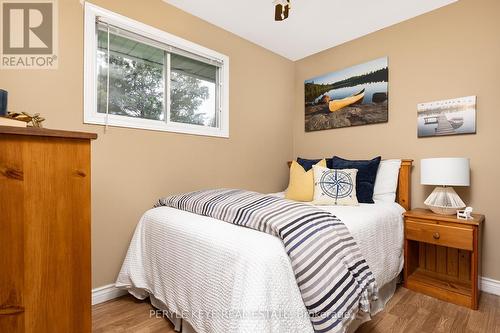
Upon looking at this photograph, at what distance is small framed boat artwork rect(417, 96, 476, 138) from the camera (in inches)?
82.1

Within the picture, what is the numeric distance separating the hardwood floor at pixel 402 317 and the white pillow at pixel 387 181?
33.3 inches

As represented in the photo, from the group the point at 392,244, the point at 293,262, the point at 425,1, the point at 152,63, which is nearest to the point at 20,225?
the point at 293,262

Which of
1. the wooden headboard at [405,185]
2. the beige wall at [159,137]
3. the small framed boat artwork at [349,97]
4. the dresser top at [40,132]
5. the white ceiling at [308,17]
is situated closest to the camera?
the dresser top at [40,132]

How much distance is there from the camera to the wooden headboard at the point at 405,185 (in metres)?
2.34

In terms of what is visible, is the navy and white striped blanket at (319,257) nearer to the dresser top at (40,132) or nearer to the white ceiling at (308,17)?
the dresser top at (40,132)

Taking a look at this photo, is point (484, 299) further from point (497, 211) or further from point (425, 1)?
point (425, 1)

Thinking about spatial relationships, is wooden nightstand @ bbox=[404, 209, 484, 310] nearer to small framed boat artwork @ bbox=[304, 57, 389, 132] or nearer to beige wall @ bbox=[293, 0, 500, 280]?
beige wall @ bbox=[293, 0, 500, 280]

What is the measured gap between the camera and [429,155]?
7.54 feet

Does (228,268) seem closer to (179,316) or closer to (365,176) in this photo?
(179,316)

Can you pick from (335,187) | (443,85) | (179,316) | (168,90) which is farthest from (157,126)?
(443,85)

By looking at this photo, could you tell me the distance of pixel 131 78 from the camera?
211 cm

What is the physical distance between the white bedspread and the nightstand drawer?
0.47 feet

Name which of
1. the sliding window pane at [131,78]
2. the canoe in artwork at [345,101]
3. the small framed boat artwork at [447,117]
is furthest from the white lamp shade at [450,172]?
the sliding window pane at [131,78]

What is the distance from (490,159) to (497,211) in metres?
0.41
